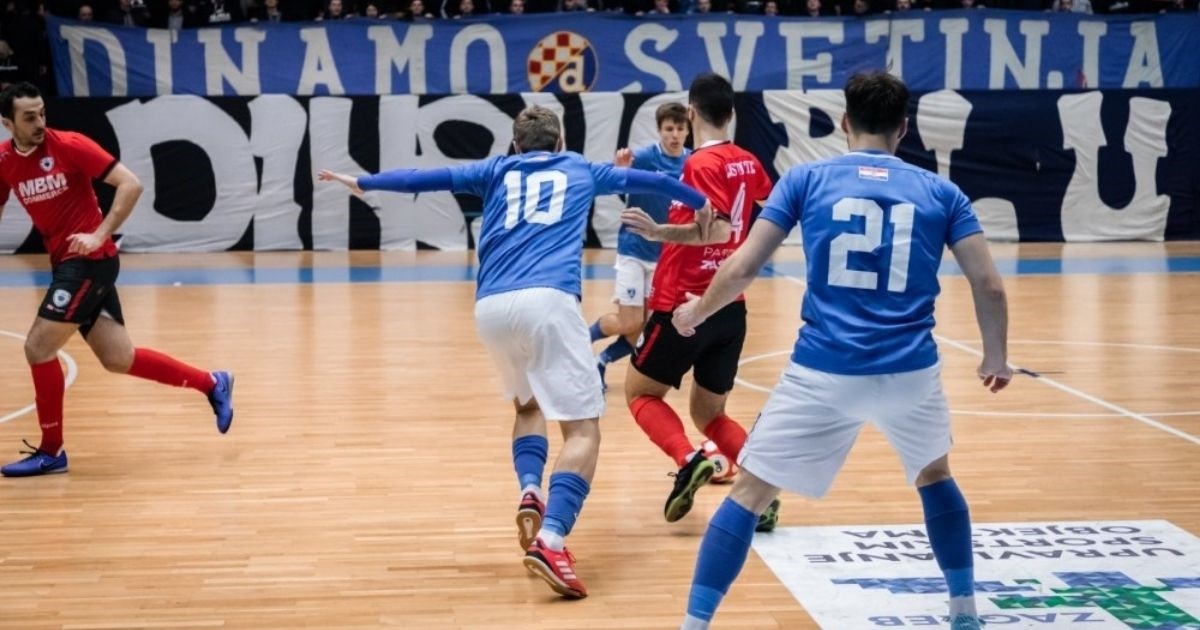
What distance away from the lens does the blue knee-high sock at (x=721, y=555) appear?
4.57 m

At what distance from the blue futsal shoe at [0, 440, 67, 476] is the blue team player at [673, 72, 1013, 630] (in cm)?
460

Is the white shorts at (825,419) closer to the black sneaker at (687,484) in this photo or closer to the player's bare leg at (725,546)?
the player's bare leg at (725,546)

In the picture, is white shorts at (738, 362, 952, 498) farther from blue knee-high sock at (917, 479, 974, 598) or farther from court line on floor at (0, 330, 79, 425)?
court line on floor at (0, 330, 79, 425)

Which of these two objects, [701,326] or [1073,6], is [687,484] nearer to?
[701,326]

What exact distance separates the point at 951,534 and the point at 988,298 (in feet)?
2.80

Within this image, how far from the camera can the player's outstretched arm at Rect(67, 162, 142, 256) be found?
23.9ft

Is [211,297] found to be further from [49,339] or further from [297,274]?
[49,339]

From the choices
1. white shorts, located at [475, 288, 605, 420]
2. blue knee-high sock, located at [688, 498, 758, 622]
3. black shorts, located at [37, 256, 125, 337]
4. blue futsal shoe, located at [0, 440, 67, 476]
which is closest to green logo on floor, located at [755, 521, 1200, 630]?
blue knee-high sock, located at [688, 498, 758, 622]

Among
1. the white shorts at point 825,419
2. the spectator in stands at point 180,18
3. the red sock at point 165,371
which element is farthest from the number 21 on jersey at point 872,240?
the spectator in stands at point 180,18

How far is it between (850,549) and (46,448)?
178 inches

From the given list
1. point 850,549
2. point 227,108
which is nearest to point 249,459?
point 850,549

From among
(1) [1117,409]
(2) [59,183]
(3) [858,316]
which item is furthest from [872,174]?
(1) [1117,409]

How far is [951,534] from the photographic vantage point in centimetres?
479

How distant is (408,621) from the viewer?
5289mm
